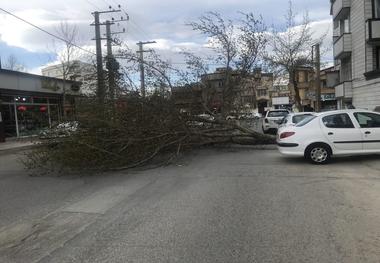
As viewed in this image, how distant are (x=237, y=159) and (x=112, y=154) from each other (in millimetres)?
4033

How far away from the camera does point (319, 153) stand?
12.8 m

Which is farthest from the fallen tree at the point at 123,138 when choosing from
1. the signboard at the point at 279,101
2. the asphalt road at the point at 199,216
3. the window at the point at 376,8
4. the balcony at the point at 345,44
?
the signboard at the point at 279,101

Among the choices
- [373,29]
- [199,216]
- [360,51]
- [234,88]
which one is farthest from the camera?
[360,51]

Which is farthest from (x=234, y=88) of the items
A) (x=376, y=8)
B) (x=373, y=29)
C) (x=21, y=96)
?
(x=21, y=96)

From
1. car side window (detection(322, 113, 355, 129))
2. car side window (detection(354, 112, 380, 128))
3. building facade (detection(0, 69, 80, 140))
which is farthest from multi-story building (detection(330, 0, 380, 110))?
building facade (detection(0, 69, 80, 140))

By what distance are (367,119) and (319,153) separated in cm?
173

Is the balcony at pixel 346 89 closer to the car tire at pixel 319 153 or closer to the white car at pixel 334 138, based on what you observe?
the white car at pixel 334 138

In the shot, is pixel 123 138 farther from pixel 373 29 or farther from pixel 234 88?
pixel 373 29

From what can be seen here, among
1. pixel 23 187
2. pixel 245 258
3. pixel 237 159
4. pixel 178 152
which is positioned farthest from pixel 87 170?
pixel 245 258

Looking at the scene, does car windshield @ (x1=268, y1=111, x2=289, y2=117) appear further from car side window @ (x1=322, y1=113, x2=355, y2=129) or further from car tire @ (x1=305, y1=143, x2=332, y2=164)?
car tire @ (x1=305, y1=143, x2=332, y2=164)

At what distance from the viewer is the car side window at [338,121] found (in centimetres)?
1291

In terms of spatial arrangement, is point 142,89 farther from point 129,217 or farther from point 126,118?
point 129,217

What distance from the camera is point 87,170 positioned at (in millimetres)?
12789

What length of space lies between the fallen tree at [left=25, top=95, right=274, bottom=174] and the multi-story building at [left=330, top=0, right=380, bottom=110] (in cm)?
1507
